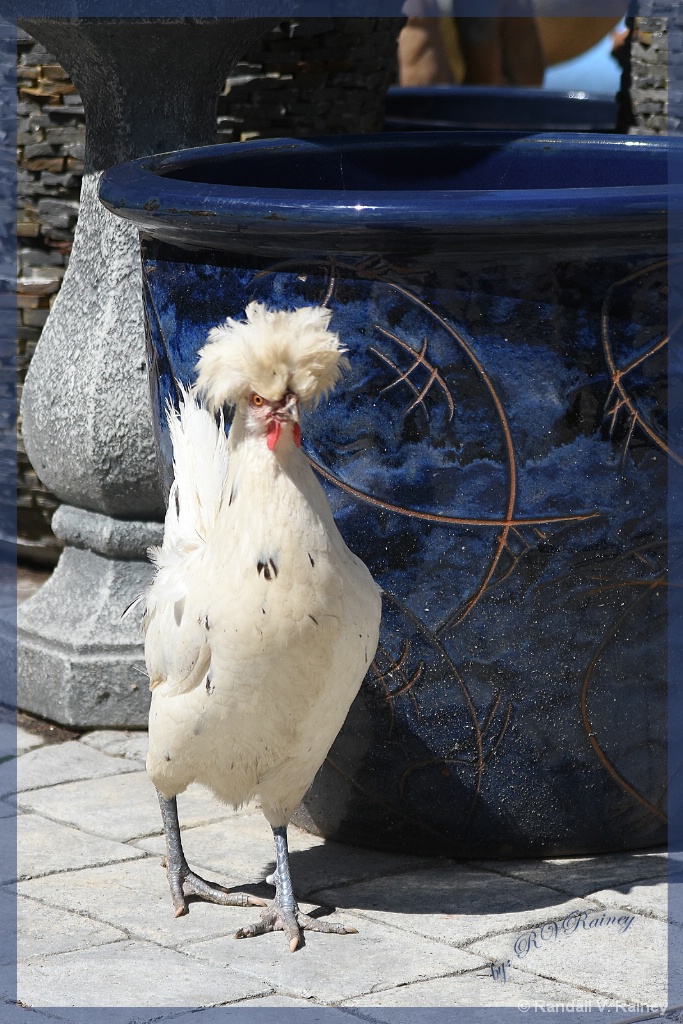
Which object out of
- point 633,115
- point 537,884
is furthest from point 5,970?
point 633,115

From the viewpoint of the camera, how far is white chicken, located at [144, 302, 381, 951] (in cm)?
268

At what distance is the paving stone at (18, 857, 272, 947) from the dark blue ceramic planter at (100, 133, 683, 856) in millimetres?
437

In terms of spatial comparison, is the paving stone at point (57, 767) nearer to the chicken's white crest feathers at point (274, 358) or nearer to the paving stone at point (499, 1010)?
the paving stone at point (499, 1010)

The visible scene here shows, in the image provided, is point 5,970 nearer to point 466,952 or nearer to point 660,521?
point 466,952

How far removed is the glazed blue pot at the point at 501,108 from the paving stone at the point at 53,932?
5371mm

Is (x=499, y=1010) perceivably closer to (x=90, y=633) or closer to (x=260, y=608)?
(x=260, y=608)

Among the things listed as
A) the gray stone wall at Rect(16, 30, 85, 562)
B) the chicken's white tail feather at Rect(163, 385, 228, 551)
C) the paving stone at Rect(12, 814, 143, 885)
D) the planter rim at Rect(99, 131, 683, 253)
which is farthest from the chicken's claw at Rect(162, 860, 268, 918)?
the gray stone wall at Rect(16, 30, 85, 562)

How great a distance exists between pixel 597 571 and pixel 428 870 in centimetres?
81

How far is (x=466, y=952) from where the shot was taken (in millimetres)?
2898

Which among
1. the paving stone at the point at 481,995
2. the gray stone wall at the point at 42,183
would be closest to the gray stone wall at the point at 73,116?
the gray stone wall at the point at 42,183

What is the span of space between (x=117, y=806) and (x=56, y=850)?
295 millimetres

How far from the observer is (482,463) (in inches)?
119

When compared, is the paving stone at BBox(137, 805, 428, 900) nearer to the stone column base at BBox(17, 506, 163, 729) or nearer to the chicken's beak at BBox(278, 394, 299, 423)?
the stone column base at BBox(17, 506, 163, 729)

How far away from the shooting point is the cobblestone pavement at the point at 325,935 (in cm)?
269
